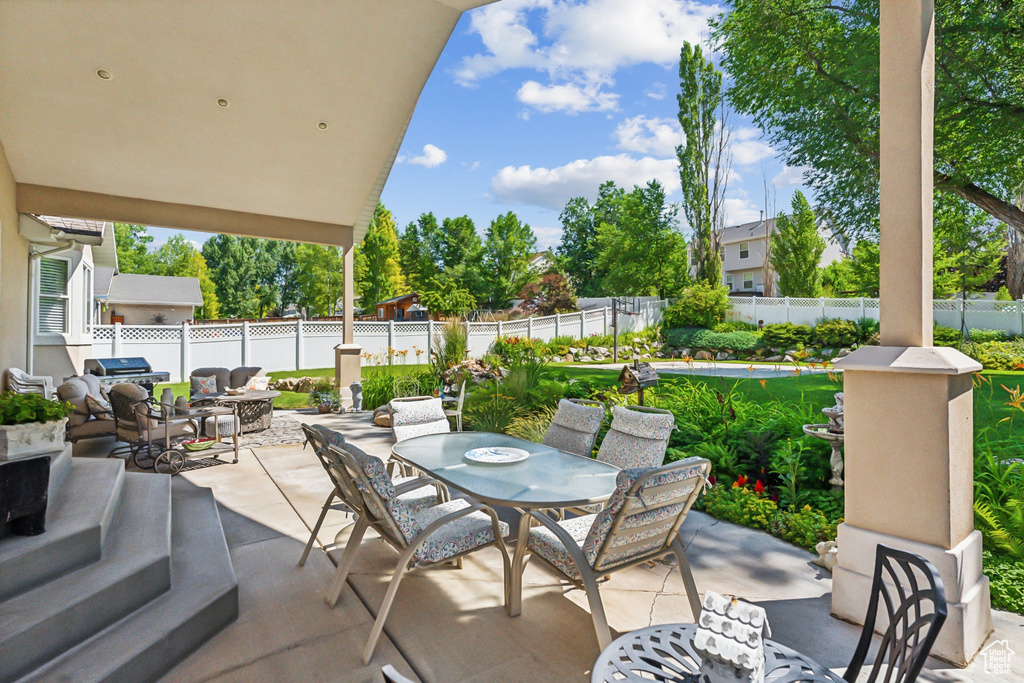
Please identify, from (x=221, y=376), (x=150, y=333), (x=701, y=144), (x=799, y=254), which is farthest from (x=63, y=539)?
(x=701, y=144)

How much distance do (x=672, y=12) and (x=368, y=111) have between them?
11.1m

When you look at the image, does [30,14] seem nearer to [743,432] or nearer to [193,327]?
[743,432]

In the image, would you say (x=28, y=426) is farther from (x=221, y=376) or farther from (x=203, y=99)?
(x=221, y=376)

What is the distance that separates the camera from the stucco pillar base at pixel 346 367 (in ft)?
31.0

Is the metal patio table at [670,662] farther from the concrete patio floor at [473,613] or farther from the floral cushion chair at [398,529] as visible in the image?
the floral cushion chair at [398,529]

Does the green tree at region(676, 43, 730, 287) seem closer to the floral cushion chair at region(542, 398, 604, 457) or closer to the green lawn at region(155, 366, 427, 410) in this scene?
the green lawn at region(155, 366, 427, 410)

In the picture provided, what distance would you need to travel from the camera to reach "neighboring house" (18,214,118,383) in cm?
689

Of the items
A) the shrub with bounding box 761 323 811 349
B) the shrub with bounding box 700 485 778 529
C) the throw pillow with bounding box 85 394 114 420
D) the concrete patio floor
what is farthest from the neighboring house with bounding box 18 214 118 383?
the shrub with bounding box 761 323 811 349

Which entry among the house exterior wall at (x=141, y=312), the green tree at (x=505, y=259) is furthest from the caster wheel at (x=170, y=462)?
the green tree at (x=505, y=259)

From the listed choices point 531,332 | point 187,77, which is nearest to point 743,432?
point 187,77

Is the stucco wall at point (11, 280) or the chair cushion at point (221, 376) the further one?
the chair cushion at point (221, 376)

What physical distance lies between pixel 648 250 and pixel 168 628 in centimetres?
2419

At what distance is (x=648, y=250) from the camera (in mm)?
24344

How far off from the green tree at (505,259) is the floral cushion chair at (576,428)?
26483 mm
